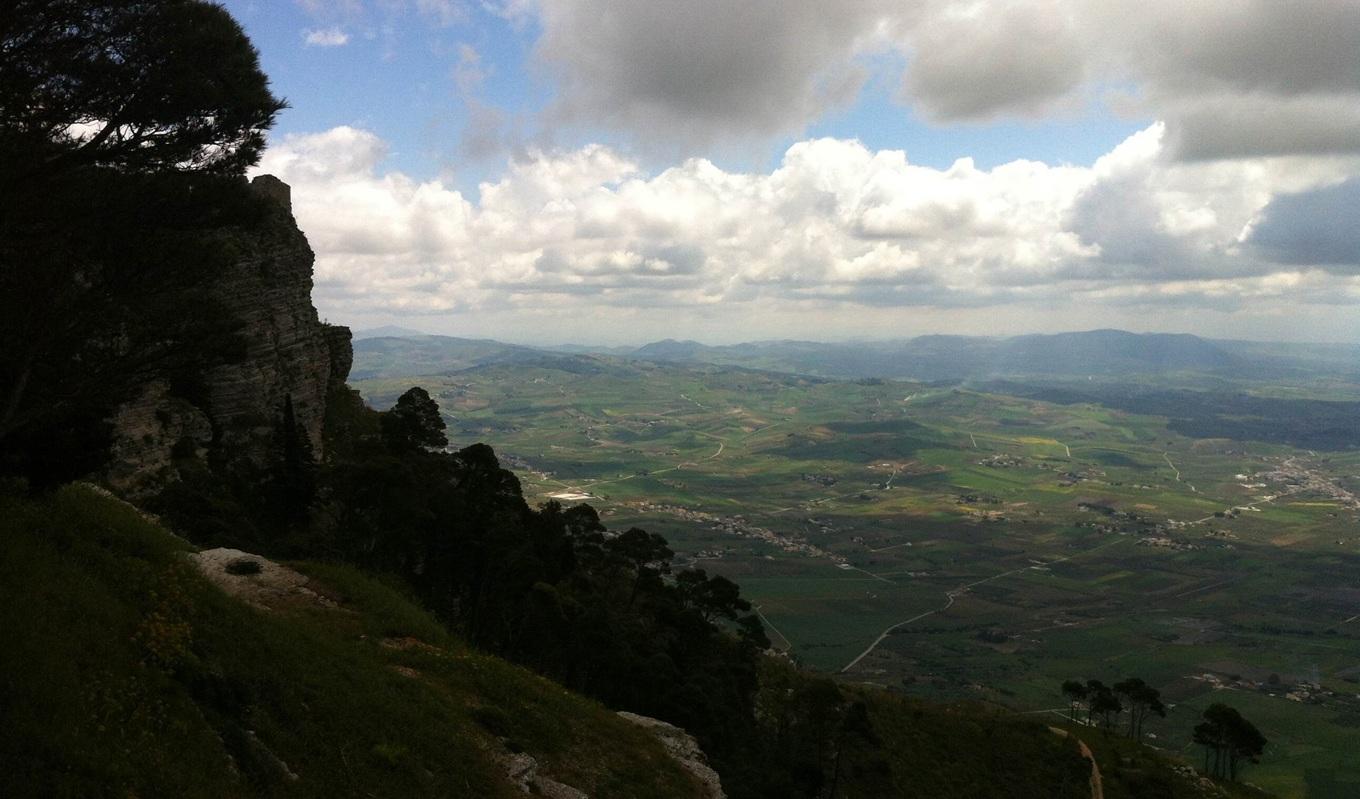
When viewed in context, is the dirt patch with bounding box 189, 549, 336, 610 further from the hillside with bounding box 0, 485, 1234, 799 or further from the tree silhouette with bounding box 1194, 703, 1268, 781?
the tree silhouette with bounding box 1194, 703, 1268, 781

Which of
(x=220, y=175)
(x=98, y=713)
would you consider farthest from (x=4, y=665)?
(x=220, y=175)

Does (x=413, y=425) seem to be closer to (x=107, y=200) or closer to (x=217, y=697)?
(x=107, y=200)

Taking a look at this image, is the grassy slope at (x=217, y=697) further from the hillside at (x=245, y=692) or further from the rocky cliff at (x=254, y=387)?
the rocky cliff at (x=254, y=387)

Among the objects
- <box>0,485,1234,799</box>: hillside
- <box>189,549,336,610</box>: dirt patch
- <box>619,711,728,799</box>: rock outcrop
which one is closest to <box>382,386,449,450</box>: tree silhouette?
<box>189,549,336,610</box>: dirt patch

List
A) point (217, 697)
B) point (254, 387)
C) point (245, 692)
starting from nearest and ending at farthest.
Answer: point (217, 697) → point (245, 692) → point (254, 387)

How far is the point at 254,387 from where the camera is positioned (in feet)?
166

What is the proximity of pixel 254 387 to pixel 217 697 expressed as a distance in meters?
42.7

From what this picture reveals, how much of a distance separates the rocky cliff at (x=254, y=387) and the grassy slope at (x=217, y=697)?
23.0 m

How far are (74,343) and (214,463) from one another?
34.4 m

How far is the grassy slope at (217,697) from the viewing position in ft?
35.4

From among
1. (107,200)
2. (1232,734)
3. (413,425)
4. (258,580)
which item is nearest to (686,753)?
(258,580)

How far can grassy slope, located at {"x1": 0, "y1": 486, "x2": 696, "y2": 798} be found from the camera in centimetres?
1078

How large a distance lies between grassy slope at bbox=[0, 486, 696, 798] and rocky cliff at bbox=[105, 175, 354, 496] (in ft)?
75.5

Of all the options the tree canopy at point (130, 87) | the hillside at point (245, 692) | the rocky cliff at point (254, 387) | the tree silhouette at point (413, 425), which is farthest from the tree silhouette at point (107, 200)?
the tree silhouette at point (413, 425)
